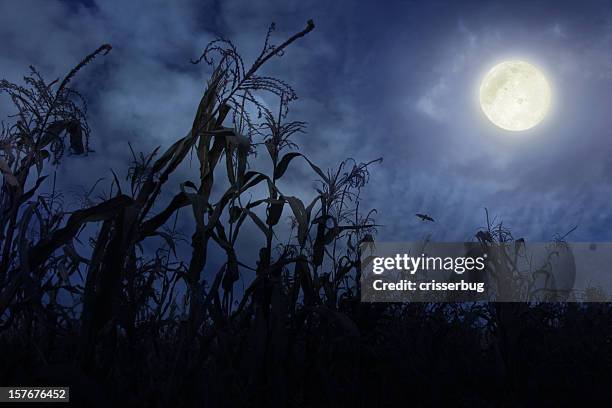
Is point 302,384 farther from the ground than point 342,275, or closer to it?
closer to it

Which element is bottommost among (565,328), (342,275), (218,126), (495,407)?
(495,407)

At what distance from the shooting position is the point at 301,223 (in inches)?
106

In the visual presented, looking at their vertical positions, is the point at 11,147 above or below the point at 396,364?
above

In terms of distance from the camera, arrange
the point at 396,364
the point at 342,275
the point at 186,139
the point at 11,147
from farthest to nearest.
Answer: the point at 342,275 → the point at 396,364 → the point at 11,147 → the point at 186,139

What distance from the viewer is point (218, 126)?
2723mm

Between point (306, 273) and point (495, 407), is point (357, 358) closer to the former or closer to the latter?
point (306, 273)

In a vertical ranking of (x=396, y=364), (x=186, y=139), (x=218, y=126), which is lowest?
(x=396, y=364)

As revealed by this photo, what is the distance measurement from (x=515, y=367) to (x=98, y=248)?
239cm

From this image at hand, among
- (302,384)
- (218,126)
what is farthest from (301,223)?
(302,384)

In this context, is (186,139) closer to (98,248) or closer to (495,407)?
(98,248)

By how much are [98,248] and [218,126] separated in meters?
0.90

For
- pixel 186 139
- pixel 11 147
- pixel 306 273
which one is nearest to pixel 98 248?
pixel 186 139

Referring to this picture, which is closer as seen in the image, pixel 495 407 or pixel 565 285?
pixel 495 407

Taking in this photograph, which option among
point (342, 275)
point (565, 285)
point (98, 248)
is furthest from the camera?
point (565, 285)
